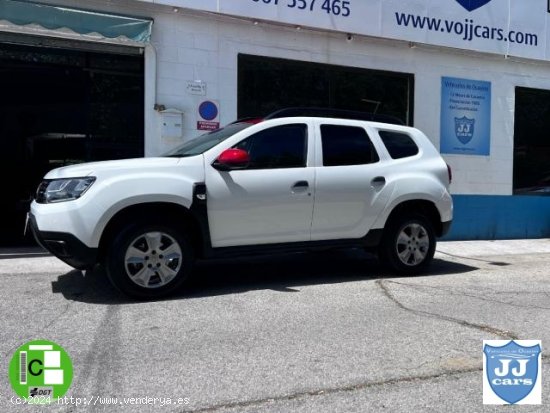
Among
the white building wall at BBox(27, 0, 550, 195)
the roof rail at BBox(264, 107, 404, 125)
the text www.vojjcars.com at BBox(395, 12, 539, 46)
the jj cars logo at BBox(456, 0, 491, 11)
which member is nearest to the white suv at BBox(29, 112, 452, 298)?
the roof rail at BBox(264, 107, 404, 125)

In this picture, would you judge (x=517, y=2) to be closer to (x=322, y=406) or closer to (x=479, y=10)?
(x=479, y=10)

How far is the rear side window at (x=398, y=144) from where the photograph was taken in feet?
23.7

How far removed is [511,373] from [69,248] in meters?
4.01

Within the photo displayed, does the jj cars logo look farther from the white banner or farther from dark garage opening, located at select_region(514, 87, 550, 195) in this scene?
dark garage opening, located at select_region(514, 87, 550, 195)

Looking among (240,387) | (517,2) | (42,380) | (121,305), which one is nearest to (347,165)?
(121,305)

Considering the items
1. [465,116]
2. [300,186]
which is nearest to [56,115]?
[300,186]

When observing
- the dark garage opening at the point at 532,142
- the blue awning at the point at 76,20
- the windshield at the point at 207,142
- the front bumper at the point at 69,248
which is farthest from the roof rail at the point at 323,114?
the dark garage opening at the point at 532,142

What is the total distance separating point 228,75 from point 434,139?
4.44 meters

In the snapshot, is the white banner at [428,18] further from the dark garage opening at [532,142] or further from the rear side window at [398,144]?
the rear side window at [398,144]

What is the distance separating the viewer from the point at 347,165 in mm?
6770

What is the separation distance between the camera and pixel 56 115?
9.11 m

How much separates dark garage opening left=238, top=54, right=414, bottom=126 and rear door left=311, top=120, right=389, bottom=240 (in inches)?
138

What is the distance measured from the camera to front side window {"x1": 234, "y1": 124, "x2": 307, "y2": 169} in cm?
627

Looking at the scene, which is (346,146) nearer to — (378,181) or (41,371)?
(378,181)
